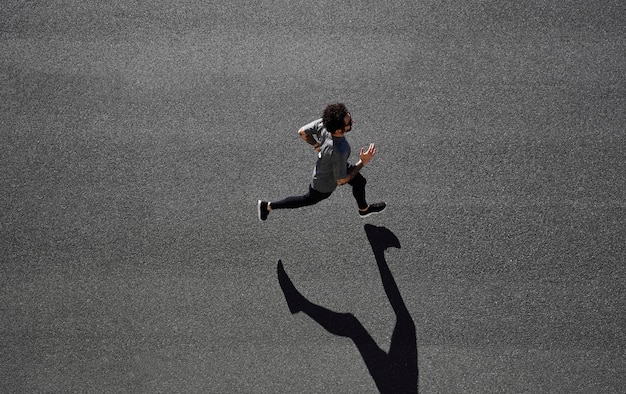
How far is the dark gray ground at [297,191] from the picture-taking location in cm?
488

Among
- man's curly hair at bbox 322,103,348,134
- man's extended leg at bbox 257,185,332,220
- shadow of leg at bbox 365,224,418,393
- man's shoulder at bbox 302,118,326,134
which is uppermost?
man's curly hair at bbox 322,103,348,134

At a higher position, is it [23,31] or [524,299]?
[23,31]

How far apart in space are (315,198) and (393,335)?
1.56m

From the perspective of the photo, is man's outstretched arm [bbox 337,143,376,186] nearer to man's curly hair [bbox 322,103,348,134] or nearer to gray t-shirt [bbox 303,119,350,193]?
gray t-shirt [bbox 303,119,350,193]

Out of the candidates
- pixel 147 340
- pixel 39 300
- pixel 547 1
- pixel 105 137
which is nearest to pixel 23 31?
pixel 105 137

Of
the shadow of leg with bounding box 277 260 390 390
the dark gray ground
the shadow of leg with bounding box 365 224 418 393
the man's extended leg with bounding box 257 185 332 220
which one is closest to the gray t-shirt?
the man's extended leg with bounding box 257 185 332 220

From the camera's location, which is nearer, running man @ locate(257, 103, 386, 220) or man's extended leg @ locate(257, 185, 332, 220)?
running man @ locate(257, 103, 386, 220)

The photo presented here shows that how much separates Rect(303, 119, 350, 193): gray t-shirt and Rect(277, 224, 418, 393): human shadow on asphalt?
939 millimetres

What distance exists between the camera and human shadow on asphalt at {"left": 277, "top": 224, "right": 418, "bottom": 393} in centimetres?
481

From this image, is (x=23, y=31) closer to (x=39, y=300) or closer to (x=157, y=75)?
(x=157, y=75)

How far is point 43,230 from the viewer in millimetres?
5203

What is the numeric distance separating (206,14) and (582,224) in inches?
186

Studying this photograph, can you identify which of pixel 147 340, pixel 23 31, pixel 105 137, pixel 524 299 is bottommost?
pixel 147 340

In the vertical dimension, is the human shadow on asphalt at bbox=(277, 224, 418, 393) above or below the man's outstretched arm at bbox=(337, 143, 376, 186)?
below
